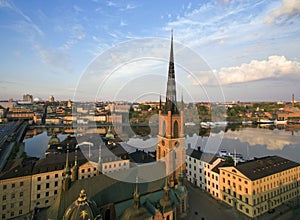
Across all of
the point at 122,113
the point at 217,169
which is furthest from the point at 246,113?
the point at 217,169

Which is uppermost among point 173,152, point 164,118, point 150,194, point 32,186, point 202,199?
point 164,118

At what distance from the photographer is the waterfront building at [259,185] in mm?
23078

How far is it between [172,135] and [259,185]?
12.1 metres

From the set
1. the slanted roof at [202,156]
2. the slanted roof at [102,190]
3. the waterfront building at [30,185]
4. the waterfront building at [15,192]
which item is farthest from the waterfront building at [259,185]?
the waterfront building at [15,192]

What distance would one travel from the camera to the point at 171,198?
19.5m

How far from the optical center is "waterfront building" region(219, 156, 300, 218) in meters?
23.1

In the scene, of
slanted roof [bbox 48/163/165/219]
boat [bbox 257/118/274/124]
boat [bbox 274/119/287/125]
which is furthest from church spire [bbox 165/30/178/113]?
boat [bbox 274/119/287/125]

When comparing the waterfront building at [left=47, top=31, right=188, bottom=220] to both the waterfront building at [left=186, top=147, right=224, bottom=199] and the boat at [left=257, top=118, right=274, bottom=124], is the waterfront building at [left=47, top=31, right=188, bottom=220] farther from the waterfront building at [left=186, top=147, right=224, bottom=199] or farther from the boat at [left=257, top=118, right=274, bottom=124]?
the boat at [left=257, top=118, right=274, bottom=124]

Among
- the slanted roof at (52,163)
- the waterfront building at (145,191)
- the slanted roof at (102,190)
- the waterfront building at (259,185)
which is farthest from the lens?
the slanted roof at (52,163)

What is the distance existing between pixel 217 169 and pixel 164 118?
1177 centimetres

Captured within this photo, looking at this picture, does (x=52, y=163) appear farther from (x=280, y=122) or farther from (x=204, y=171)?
(x=280, y=122)

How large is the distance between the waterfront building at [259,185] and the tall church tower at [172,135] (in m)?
6.98

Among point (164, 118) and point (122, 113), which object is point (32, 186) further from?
point (122, 113)

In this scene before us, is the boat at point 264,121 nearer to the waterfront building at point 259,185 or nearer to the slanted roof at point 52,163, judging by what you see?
the waterfront building at point 259,185
